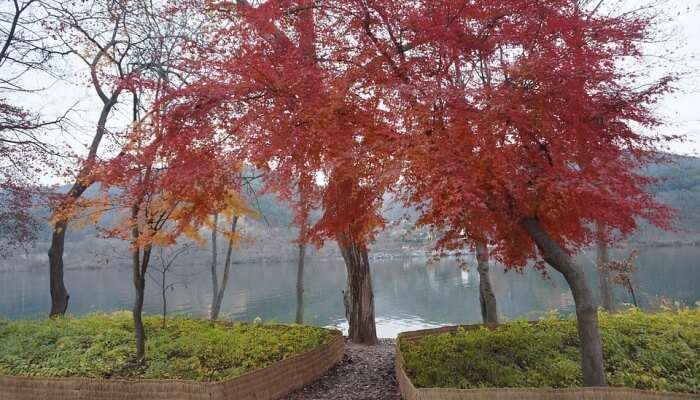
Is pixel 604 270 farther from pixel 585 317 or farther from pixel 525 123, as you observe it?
pixel 525 123

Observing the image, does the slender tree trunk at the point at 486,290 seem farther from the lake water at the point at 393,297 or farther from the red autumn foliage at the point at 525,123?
the lake water at the point at 393,297

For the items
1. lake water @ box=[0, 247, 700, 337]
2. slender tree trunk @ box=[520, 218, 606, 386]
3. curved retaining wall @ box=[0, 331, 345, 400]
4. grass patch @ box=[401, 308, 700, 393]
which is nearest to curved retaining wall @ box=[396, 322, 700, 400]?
slender tree trunk @ box=[520, 218, 606, 386]

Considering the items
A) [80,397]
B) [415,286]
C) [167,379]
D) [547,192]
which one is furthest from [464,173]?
[415,286]

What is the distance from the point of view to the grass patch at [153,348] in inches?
276

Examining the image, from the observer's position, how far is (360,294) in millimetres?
10781

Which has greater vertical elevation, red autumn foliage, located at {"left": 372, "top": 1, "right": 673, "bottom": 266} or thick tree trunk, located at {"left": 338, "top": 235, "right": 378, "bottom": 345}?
red autumn foliage, located at {"left": 372, "top": 1, "right": 673, "bottom": 266}

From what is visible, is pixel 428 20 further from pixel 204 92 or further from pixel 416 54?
pixel 204 92

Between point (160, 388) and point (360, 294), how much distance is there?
17.6ft

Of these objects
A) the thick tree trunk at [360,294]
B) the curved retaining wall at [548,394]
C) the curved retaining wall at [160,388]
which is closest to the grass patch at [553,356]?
the curved retaining wall at [548,394]

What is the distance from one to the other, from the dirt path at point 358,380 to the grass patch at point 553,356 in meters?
0.52

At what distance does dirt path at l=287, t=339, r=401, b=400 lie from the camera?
281 inches

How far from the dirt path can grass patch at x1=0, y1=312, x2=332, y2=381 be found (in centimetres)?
61

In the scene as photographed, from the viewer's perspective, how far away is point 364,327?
10.8m

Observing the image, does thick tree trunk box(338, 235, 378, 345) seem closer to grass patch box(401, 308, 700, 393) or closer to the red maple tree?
grass patch box(401, 308, 700, 393)
